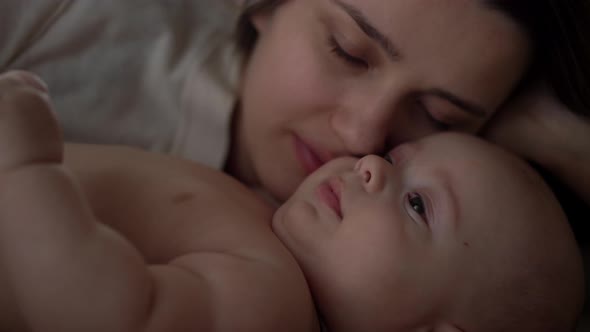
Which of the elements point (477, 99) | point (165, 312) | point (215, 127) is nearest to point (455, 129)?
point (477, 99)

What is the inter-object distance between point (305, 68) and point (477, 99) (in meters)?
0.31

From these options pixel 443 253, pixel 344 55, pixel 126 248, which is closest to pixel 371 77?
pixel 344 55

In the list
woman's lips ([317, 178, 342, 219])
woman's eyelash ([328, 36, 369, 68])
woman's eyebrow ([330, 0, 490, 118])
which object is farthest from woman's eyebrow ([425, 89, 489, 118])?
woman's lips ([317, 178, 342, 219])

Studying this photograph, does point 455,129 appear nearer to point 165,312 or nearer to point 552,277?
point 552,277

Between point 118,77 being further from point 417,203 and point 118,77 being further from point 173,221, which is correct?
point 417,203

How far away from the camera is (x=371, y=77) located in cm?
98

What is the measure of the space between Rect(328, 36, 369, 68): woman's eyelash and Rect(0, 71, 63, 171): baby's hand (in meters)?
0.51

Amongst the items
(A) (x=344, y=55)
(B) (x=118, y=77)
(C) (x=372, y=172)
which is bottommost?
(B) (x=118, y=77)

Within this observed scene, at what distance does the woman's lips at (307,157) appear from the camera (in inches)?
41.8

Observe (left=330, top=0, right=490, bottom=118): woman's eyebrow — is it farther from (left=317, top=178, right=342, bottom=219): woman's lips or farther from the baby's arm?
the baby's arm

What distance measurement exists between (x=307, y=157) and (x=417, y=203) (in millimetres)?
266

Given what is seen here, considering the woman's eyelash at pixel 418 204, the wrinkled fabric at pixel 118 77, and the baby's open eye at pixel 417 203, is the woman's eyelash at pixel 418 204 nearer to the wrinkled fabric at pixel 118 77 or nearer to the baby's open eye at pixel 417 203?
the baby's open eye at pixel 417 203

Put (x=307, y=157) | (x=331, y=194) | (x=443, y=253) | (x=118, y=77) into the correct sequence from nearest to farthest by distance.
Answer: (x=443, y=253) → (x=331, y=194) → (x=307, y=157) → (x=118, y=77)

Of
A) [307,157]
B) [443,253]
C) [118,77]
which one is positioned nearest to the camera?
[443,253]
